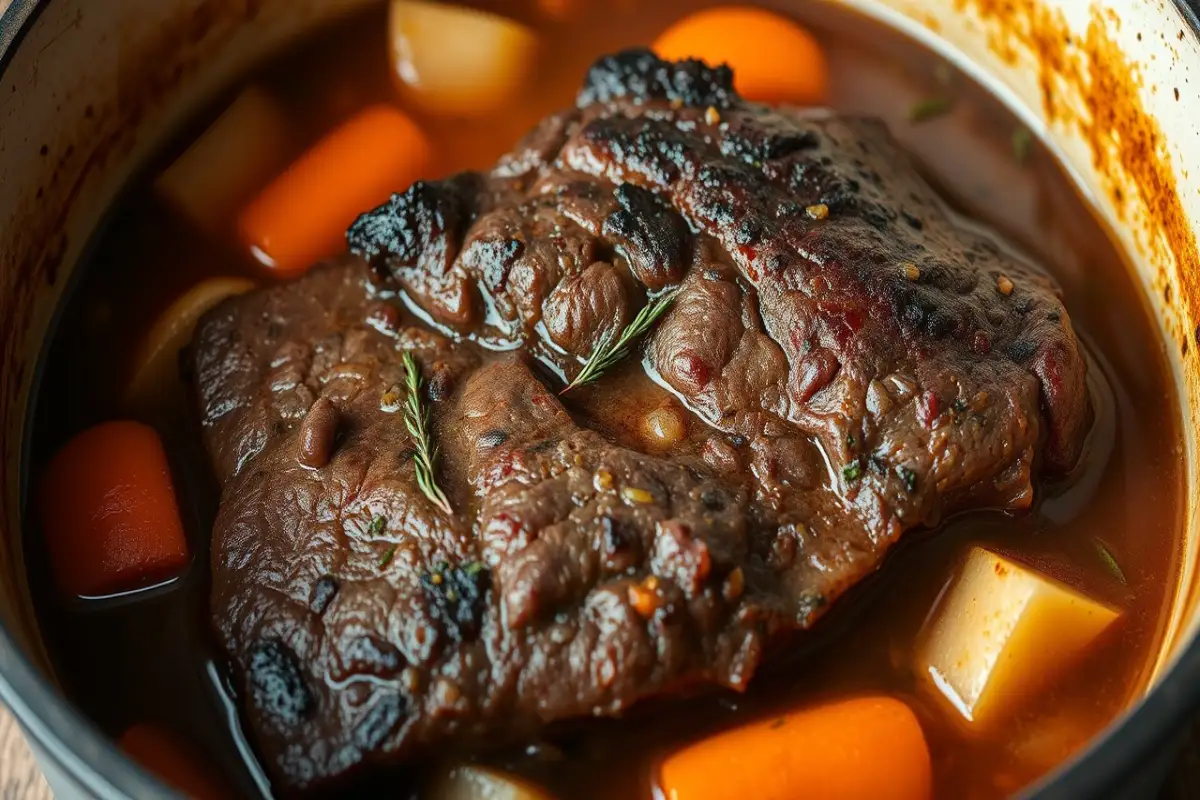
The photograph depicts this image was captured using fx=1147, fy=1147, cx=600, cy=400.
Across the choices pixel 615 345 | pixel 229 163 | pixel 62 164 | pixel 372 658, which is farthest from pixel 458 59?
pixel 372 658

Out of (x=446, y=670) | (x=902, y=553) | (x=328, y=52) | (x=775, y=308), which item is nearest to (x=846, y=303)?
(x=775, y=308)

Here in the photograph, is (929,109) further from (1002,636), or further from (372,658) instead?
(372,658)

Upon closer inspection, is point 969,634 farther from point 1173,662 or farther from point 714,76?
point 714,76

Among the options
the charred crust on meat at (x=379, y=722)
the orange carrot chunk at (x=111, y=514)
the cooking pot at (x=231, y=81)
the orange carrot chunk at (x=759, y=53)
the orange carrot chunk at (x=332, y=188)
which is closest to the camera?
the charred crust on meat at (x=379, y=722)

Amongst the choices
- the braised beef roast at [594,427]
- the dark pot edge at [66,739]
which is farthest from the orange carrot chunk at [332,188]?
the dark pot edge at [66,739]

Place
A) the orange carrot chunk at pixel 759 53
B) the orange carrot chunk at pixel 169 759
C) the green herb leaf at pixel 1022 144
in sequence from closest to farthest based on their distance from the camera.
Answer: the orange carrot chunk at pixel 169 759
the green herb leaf at pixel 1022 144
the orange carrot chunk at pixel 759 53

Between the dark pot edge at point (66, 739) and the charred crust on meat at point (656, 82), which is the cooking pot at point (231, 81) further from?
the charred crust on meat at point (656, 82)

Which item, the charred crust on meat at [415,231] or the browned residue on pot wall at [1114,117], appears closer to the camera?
the charred crust on meat at [415,231]

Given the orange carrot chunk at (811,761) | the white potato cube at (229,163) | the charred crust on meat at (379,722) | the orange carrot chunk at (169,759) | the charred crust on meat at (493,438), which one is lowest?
the orange carrot chunk at (811,761)
